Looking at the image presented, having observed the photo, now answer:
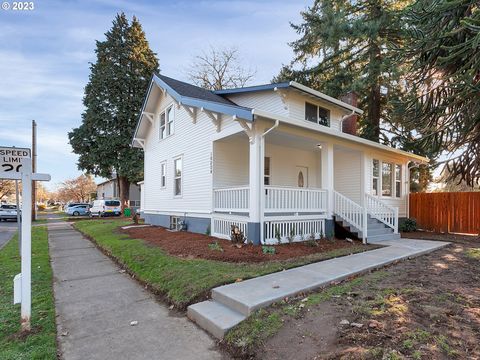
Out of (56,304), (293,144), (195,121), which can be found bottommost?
(56,304)

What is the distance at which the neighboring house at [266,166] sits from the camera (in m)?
8.92

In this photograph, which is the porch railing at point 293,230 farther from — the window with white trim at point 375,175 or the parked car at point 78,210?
the parked car at point 78,210

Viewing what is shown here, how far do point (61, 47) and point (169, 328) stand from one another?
11.6m

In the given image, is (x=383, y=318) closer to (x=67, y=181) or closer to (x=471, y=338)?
(x=471, y=338)

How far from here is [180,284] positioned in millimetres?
5488

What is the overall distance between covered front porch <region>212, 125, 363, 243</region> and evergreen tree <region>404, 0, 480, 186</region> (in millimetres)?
3155

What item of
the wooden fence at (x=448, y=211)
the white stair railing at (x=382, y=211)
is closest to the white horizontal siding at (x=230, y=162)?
the white stair railing at (x=382, y=211)

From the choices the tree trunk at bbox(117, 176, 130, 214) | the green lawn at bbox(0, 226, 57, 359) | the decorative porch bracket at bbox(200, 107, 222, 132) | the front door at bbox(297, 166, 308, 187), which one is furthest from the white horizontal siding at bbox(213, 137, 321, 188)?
the tree trunk at bbox(117, 176, 130, 214)

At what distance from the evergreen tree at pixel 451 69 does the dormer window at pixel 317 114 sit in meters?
3.57

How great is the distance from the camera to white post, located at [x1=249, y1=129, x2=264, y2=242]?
28.0ft

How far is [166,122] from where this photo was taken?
48.1 ft

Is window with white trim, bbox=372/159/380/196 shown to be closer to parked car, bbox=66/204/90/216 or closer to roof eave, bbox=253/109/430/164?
roof eave, bbox=253/109/430/164

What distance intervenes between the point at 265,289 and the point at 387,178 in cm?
1169

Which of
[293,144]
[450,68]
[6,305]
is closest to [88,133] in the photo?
[293,144]
